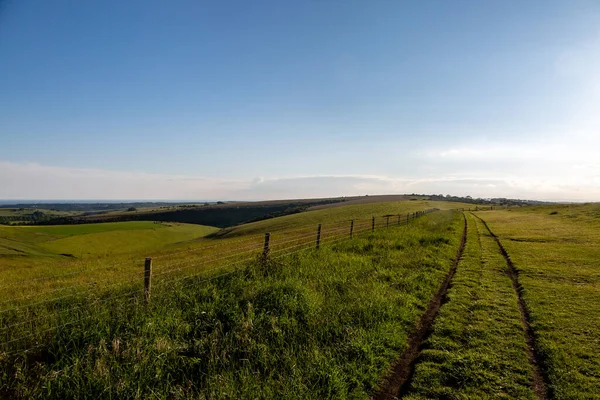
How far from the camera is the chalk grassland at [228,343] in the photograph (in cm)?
523

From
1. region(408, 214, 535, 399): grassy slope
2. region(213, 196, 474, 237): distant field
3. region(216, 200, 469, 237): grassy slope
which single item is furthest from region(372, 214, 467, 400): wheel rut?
region(216, 200, 469, 237): grassy slope

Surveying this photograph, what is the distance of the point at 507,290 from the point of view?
1195 centimetres

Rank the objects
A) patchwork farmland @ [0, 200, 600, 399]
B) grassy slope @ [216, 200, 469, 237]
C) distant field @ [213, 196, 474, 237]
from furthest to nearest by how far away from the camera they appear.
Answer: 1. distant field @ [213, 196, 474, 237]
2. grassy slope @ [216, 200, 469, 237]
3. patchwork farmland @ [0, 200, 600, 399]

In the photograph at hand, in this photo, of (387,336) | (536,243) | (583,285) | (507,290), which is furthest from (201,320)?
(536,243)

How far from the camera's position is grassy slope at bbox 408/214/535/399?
18.8 feet

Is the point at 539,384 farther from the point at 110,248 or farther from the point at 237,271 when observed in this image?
the point at 110,248

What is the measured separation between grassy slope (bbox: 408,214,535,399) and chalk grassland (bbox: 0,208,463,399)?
764 mm

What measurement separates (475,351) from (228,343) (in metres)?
5.60

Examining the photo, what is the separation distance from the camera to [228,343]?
657 centimetres

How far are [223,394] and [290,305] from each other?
3.40 metres

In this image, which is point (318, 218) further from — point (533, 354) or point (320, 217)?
point (533, 354)

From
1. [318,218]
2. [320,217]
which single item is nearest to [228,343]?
[318,218]

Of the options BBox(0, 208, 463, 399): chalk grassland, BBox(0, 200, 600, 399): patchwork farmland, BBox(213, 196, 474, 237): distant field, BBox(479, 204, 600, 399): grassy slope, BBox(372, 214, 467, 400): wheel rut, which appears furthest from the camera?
BBox(213, 196, 474, 237): distant field

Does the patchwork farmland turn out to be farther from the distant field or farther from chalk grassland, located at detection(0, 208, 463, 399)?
the distant field
